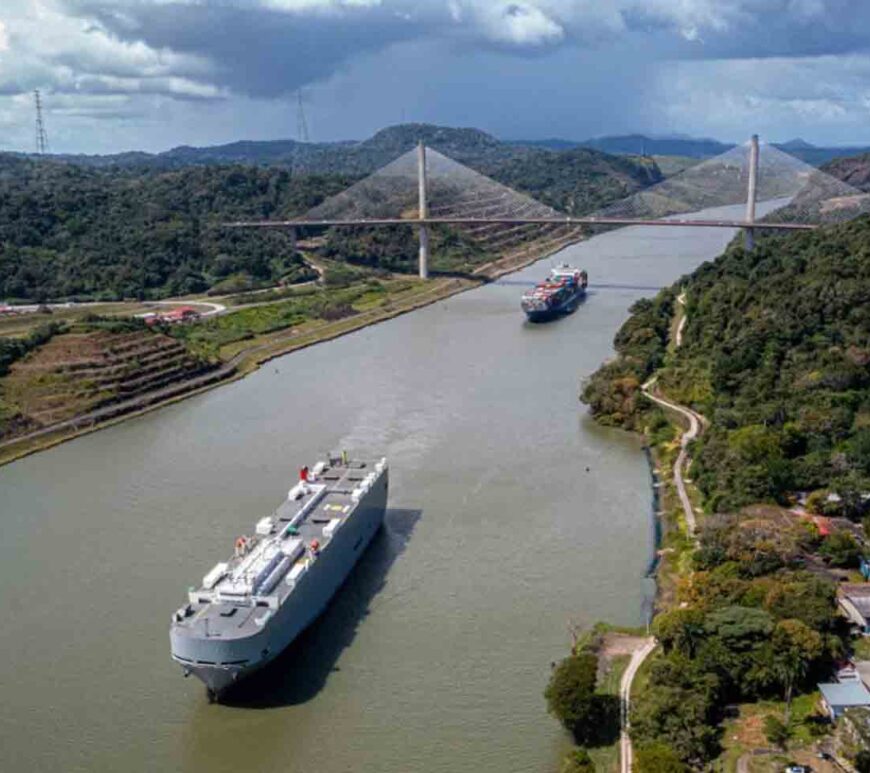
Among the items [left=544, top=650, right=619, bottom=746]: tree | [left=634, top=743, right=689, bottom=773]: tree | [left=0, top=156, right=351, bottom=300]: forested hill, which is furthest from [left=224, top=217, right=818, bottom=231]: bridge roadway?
[left=634, top=743, right=689, bottom=773]: tree

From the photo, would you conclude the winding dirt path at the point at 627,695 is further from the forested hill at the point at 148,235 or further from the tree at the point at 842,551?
the forested hill at the point at 148,235

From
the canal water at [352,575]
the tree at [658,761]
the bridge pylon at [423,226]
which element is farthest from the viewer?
the bridge pylon at [423,226]

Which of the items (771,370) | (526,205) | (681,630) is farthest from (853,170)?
(681,630)

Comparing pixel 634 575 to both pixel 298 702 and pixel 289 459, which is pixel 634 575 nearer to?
pixel 298 702

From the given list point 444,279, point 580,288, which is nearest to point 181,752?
point 580,288

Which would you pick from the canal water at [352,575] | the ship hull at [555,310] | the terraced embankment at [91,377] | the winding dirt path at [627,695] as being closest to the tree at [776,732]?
the winding dirt path at [627,695]

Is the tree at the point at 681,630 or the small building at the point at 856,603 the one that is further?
the small building at the point at 856,603

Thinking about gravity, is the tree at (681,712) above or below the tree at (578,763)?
above
